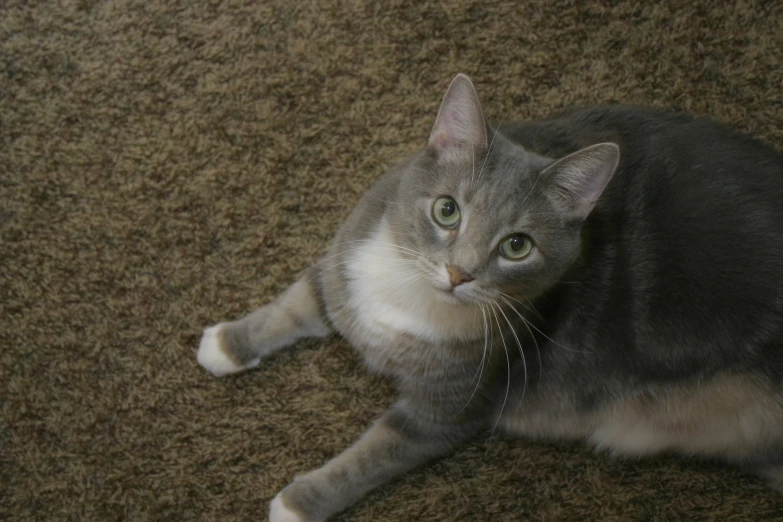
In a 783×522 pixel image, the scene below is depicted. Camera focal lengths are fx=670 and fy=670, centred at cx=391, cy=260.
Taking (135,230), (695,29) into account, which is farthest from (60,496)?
(695,29)

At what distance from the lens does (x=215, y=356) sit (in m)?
1.67

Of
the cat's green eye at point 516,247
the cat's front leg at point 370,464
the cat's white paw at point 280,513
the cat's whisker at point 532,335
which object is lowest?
the cat's white paw at point 280,513

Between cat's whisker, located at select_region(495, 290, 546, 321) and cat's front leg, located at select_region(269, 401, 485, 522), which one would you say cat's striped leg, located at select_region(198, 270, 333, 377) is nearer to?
cat's front leg, located at select_region(269, 401, 485, 522)

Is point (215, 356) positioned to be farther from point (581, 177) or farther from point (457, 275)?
point (581, 177)

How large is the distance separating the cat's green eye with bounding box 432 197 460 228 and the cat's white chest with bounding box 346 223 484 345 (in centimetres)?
11

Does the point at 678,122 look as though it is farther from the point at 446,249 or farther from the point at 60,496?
the point at 60,496

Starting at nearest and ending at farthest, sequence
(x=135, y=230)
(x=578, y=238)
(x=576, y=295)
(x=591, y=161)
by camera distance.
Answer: (x=591, y=161) → (x=578, y=238) → (x=576, y=295) → (x=135, y=230)

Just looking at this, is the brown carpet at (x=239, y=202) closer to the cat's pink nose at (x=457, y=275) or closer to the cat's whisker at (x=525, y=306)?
the cat's whisker at (x=525, y=306)

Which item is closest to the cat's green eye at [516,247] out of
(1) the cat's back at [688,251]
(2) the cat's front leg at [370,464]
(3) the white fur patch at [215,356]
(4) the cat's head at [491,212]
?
(4) the cat's head at [491,212]

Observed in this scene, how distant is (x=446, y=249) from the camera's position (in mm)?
1277

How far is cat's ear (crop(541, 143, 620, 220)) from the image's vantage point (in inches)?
47.5

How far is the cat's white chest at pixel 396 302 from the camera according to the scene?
139 centimetres

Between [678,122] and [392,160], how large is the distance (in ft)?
2.48

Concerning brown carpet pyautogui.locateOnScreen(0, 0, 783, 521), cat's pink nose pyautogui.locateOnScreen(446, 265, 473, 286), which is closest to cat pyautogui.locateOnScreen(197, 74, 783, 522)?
cat's pink nose pyautogui.locateOnScreen(446, 265, 473, 286)
